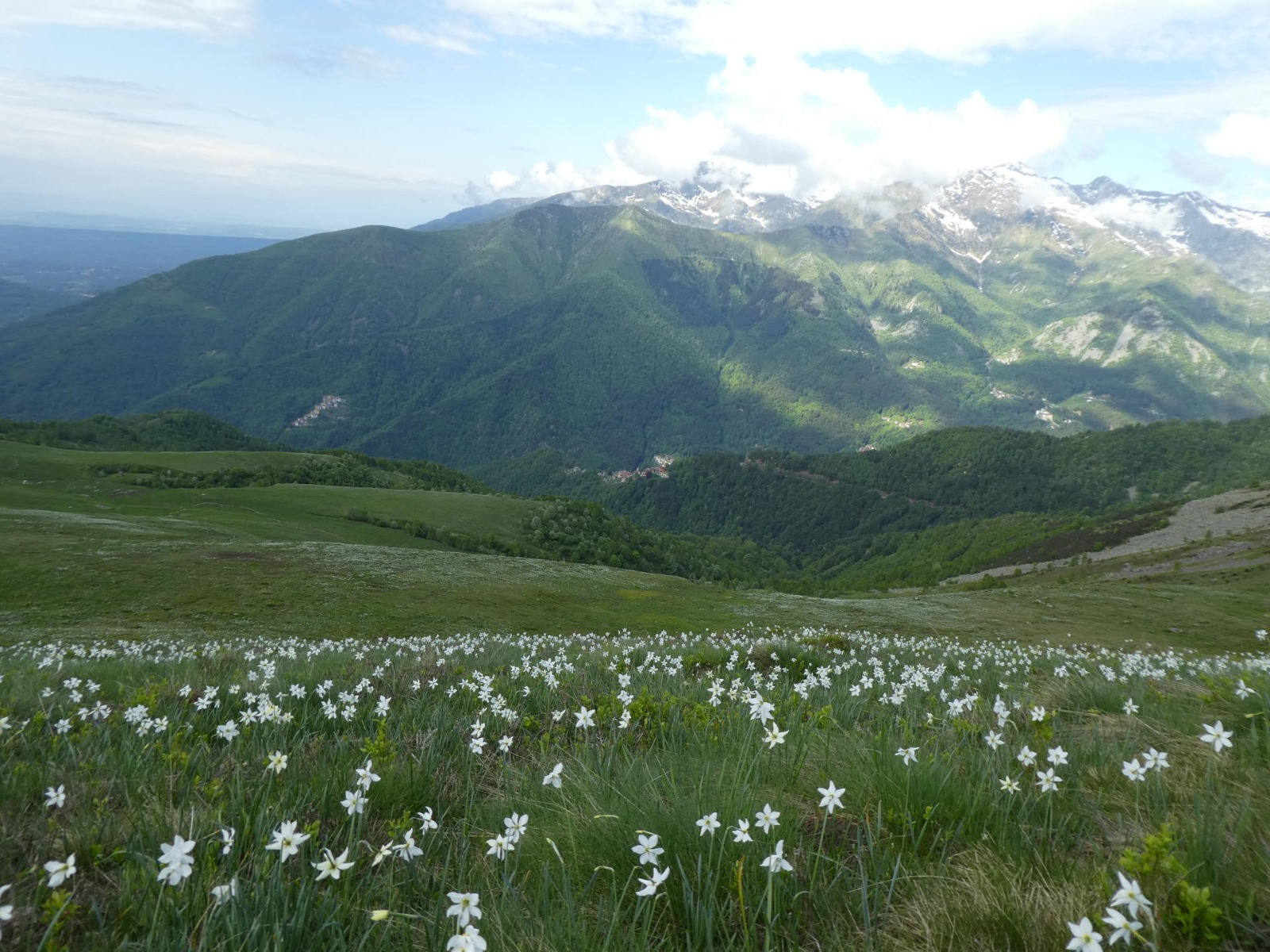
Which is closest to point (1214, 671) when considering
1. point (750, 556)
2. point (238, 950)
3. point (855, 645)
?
point (855, 645)

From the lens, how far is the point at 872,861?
8.98 feet

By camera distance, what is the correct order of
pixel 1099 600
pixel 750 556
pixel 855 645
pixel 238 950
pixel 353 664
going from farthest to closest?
pixel 750 556 < pixel 1099 600 < pixel 855 645 < pixel 353 664 < pixel 238 950

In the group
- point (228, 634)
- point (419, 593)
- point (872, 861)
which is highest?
point (872, 861)

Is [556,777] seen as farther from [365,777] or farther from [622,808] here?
[365,777]

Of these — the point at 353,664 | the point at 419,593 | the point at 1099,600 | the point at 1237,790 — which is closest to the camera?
the point at 1237,790

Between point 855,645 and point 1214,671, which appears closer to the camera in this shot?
point 1214,671

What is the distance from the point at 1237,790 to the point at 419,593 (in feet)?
110

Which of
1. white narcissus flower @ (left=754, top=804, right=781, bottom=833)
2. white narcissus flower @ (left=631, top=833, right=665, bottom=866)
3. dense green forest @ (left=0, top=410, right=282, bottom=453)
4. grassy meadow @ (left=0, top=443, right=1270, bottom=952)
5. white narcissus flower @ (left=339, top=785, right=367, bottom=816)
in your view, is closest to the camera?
grassy meadow @ (left=0, top=443, right=1270, bottom=952)

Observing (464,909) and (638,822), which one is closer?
(464,909)

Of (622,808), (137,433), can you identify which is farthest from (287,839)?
(137,433)

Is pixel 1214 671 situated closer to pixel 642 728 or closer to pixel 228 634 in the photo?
pixel 642 728

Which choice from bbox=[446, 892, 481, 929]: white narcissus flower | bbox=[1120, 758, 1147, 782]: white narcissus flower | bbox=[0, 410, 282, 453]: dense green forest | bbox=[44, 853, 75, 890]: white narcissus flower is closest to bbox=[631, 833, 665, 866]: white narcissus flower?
bbox=[446, 892, 481, 929]: white narcissus flower

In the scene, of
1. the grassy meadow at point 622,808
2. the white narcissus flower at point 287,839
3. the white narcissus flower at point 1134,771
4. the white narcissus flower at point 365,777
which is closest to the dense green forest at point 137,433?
the grassy meadow at point 622,808

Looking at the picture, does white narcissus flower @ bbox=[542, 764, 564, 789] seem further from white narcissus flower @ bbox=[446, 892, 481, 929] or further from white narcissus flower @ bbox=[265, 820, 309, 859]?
white narcissus flower @ bbox=[265, 820, 309, 859]
